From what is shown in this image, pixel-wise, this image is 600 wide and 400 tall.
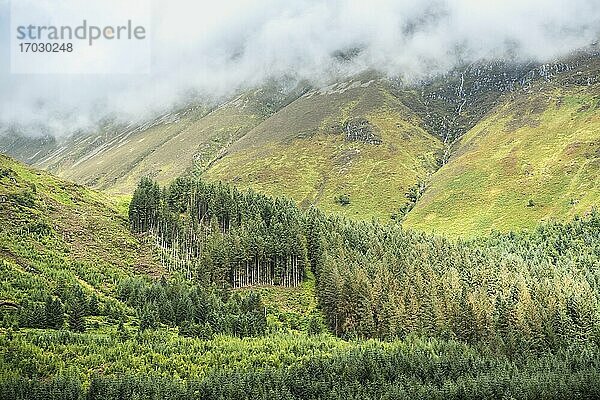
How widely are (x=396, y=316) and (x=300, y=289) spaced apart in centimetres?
3435

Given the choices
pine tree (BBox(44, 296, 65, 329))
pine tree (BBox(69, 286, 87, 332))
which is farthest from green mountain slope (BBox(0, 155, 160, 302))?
pine tree (BBox(69, 286, 87, 332))

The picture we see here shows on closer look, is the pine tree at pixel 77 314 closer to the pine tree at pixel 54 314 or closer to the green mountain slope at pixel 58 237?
the pine tree at pixel 54 314

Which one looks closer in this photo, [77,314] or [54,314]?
[54,314]

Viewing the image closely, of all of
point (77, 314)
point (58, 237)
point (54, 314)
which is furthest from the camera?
point (58, 237)

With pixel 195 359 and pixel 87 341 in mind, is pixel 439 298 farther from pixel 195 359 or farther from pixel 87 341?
pixel 87 341

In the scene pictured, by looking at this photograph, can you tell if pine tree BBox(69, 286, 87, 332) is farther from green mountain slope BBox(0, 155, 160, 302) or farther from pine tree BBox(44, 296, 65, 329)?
green mountain slope BBox(0, 155, 160, 302)

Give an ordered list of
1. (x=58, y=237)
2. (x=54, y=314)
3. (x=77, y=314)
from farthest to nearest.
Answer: (x=58, y=237), (x=77, y=314), (x=54, y=314)

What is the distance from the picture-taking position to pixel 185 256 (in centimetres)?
13600

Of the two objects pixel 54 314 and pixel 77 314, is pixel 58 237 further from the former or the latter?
pixel 54 314

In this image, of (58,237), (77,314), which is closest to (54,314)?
(77,314)

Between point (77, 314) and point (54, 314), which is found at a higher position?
point (54, 314)

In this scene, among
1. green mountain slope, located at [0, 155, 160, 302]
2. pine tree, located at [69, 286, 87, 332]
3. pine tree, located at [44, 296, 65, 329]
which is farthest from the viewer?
green mountain slope, located at [0, 155, 160, 302]

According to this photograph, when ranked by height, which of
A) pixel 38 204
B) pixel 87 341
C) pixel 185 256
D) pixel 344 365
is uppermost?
pixel 38 204

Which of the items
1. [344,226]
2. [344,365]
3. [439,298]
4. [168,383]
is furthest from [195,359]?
[344,226]
